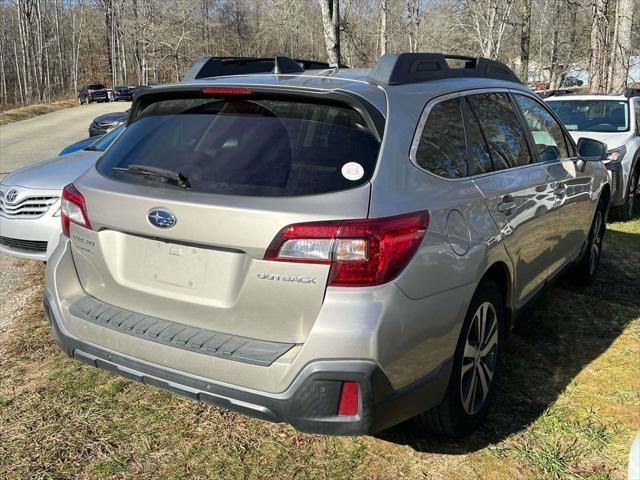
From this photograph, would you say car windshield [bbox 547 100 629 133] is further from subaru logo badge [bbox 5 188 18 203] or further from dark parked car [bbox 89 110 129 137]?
dark parked car [bbox 89 110 129 137]

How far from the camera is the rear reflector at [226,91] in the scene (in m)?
2.60

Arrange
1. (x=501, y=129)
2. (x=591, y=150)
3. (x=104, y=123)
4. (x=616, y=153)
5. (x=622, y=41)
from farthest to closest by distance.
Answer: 1. (x=622, y=41)
2. (x=104, y=123)
3. (x=616, y=153)
4. (x=591, y=150)
5. (x=501, y=129)

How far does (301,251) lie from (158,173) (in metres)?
0.80

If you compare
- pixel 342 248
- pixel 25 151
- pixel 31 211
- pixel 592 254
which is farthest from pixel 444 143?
pixel 25 151

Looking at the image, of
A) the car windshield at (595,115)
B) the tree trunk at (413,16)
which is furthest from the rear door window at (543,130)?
the tree trunk at (413,16)

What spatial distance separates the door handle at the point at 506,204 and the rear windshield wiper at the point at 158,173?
1583 mm

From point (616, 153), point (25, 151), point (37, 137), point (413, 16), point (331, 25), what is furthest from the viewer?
point (413, 16)

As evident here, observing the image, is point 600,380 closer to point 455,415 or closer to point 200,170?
point 455,415

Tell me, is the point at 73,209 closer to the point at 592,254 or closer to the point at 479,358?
the point at 479,358

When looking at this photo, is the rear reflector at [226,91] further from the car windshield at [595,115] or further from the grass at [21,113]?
the grass at [21,113]

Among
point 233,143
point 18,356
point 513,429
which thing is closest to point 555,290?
point 513,429

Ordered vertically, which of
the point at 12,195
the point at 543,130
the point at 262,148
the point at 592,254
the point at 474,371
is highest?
the point at 262,148

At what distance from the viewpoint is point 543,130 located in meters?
4.24

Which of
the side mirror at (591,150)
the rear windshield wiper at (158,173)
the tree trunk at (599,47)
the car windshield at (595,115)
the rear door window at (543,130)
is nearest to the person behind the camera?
the rear windshield wiper at (158,173)
